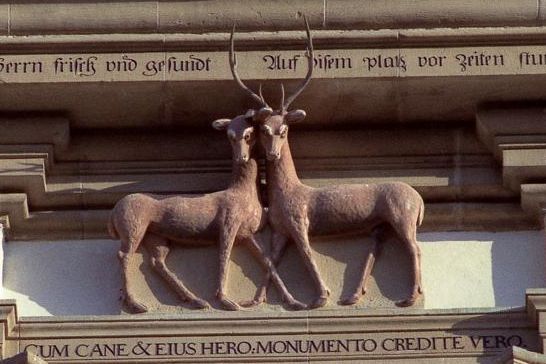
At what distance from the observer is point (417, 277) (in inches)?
631

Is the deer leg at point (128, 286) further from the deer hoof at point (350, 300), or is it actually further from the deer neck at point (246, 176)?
the deer hoof at point (350, 300)

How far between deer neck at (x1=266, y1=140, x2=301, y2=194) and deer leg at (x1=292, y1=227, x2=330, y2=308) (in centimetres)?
27

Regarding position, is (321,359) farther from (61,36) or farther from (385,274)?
(61,36)

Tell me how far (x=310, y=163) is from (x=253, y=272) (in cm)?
79

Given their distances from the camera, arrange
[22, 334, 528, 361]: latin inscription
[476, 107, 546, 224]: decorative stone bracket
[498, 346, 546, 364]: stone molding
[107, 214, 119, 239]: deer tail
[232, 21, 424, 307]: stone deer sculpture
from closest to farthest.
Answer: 1. [498, 346, 546, 364]: stone molding
2. [22, 334, 528, 361]: latin inscription
3. [232, 21, 424, 307]: stone deer sculpture
4. [107, 214, 119, 239]: deer tail
5. [476, 107, 546, 224]: decorative stone bracket

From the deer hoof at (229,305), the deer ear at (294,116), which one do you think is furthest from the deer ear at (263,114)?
the deer hoof at (229,305)

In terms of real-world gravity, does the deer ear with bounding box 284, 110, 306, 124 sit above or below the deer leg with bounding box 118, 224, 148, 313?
above

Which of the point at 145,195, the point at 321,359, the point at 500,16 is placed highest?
the point at 500,16

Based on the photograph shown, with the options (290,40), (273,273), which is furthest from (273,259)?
(290,40)

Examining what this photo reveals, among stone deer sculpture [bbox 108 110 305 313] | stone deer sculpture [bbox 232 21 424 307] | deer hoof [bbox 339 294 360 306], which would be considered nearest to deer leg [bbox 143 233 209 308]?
stone deer sculpture [bbox 108 110 305 313]

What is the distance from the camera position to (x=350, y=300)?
16.0 metres

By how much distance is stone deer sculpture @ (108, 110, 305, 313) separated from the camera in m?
16.1

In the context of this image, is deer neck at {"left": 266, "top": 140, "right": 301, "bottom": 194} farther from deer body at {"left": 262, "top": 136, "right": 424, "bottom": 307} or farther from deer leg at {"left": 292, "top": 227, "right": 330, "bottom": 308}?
deer leg at {"left": 292, "top": 227, "right": 330, "bottom": 308}

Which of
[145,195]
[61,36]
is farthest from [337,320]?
[61,36]
